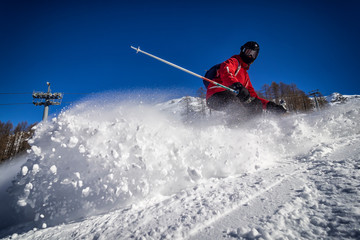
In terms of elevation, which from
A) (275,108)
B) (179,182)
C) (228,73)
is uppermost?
(228,73)

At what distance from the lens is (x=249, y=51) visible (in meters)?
4.64

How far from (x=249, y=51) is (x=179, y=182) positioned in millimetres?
4510

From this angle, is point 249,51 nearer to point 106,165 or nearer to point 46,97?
point 106,165

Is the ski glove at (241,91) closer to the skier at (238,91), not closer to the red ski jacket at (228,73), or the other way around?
the skier at (238,91)

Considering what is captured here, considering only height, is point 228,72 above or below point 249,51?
below

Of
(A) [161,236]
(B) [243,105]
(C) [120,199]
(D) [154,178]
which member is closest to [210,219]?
(A) [161,236]

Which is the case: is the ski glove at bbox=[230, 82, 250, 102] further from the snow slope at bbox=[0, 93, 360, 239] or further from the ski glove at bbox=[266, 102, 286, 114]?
the ski glove at bbox=[266, 102, 286, 114]

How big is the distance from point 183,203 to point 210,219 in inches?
19.0

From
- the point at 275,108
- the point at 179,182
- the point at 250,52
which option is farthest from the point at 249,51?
the point at 179,182

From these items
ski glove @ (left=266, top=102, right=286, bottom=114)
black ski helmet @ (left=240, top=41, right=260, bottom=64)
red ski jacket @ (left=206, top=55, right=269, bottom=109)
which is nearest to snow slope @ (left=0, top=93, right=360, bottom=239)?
ski glove @ (left=266, top=102, right=286, bottom=114)

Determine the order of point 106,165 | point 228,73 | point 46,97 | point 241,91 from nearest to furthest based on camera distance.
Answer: point 106,165 → point 241,91 → point 228,73 → point 46,97

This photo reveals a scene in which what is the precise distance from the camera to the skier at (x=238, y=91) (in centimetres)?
421

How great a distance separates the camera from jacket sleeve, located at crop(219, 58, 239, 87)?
13.6 ft

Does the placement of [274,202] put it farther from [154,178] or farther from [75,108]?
[75,108]
